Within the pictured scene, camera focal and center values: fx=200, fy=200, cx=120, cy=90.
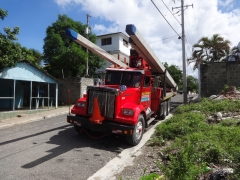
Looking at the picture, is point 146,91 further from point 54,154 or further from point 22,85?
point 22,85

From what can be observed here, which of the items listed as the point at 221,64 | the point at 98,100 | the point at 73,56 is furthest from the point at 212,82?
the point at 98,100

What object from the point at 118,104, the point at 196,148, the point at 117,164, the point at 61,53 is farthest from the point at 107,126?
the point at 61,53

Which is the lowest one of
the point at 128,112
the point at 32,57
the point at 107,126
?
the point at 107,126

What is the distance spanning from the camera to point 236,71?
1571cm

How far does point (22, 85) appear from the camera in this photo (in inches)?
617

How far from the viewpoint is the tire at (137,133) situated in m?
5.87

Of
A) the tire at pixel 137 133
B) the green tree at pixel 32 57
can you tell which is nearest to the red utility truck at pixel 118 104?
the tire at pixel 137 133

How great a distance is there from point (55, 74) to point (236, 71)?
15.7 metres

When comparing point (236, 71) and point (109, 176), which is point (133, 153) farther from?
point (236, 71)

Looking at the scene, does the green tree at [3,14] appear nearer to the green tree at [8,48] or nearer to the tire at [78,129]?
the green tree at [8,48]

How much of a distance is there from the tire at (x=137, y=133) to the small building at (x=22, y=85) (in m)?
7.55

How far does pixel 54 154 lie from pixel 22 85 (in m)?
12.2

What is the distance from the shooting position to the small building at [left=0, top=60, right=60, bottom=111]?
11.1 metres

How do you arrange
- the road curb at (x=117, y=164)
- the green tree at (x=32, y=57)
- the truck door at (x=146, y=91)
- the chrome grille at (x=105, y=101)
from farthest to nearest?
the green tree at (x=32, y=57), the truck door at (x=146, y=91), the chrome grille at (x=105, y=101), the road curb at (x=117, y=164)
